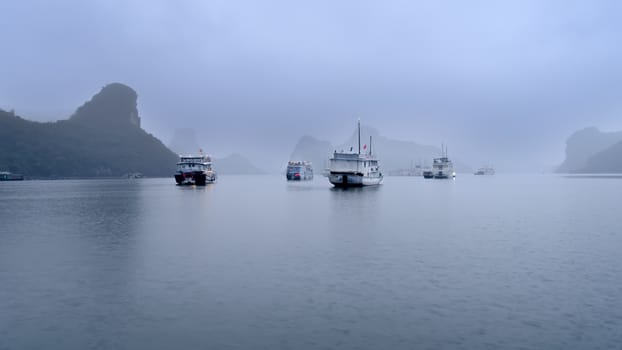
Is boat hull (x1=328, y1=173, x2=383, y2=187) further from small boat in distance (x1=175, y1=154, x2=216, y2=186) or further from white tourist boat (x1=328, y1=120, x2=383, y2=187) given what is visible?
small boat in distance (x1=175, y1=154, x2=216, y2=186)

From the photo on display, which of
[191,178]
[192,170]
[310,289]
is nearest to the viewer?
[310,289]

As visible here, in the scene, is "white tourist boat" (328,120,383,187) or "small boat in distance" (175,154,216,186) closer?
"white tourist boat" (328,120,383,187)

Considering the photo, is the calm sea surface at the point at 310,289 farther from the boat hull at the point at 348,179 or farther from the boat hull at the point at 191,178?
the boat hull at the point at 191,178

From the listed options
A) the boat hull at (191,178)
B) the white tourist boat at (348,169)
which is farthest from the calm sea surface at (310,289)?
the boat hull at (191,178)

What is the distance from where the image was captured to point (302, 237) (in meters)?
31.4

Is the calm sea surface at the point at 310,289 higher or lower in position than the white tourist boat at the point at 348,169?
lower

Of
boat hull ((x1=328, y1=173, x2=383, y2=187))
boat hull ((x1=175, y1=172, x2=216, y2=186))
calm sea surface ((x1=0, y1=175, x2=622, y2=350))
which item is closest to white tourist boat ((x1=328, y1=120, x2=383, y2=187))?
boat hull ((x1=328, y1=173, x2=383, y2=187))

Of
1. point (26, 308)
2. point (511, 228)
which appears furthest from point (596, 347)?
point (511, 228)

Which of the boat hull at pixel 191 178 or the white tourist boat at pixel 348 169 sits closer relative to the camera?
the white tourist boat at pixel 348 169

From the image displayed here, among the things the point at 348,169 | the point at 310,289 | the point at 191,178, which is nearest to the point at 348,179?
the point at 348,169

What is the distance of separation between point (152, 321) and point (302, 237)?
18.2 meters

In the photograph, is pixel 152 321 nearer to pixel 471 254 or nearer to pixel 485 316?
pixel 485 316

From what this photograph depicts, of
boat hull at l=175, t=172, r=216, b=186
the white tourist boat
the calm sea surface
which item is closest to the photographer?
the calm sea surface

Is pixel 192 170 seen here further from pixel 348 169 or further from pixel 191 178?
pixel 348 169
